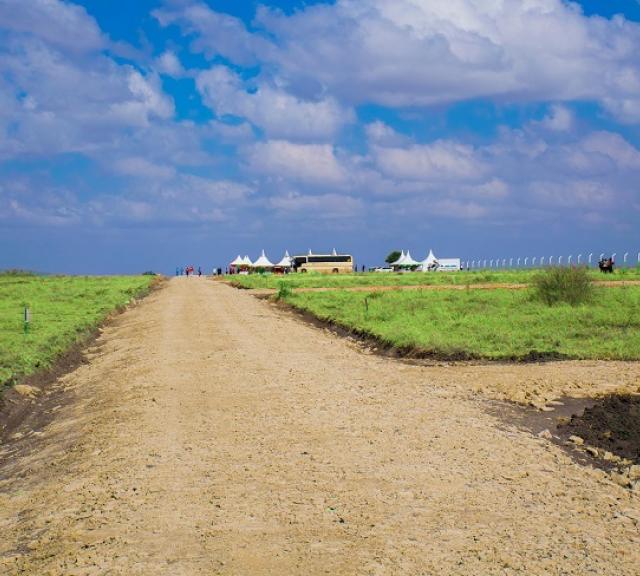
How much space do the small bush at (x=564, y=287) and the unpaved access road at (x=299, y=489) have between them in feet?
60.1

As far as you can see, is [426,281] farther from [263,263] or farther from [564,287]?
[263,263]

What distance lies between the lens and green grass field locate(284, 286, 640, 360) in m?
18.8

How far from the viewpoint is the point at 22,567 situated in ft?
20.4

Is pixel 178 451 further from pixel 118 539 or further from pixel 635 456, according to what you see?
pixel 635 456

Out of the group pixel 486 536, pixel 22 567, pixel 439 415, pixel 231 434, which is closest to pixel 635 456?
pixel 439 415

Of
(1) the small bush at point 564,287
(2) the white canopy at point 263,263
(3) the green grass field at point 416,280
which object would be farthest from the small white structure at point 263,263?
(1) the small bush at point 564,287

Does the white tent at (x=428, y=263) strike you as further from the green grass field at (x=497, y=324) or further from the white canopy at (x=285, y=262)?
the green grass field at (x=497, y=324)

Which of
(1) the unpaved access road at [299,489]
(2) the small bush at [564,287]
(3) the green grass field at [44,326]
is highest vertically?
(2) the small bush at [564,287]

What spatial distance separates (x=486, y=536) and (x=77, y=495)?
4087 millimetres

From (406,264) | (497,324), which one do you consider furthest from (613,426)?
(406,264)

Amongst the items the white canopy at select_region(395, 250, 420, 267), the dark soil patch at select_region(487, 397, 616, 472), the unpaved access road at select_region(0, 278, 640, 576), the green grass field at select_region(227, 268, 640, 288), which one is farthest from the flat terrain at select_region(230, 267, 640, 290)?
the white canopy at select_region(395, 250, 420, 267)

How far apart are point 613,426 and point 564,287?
2177 cm

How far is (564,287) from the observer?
3178 centimetres

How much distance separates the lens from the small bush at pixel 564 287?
31141 millimetres
